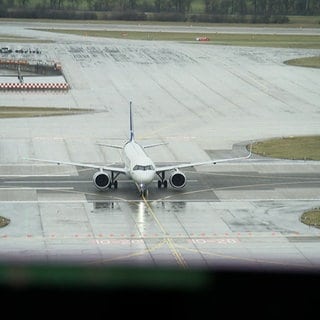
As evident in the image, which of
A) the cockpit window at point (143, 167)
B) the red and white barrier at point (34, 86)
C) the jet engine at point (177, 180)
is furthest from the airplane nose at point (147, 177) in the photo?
the red and white barrier at point (34, 86)

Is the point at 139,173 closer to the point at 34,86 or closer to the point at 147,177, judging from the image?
the point at 147,177

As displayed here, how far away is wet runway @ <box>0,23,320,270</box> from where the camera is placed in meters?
44.2

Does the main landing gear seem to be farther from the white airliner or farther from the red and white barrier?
the red and white barrier

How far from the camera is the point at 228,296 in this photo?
20.1 feet

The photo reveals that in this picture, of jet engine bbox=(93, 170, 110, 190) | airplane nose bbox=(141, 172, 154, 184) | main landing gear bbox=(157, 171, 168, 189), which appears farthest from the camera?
main landing gear bbox=(157, 171, 168, 189)

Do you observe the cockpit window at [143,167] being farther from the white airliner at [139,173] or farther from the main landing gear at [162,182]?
the main landing gear at [162,182]

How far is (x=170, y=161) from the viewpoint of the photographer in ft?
232

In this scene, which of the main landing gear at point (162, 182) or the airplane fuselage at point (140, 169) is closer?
the airplane fuselage at point (140, 169)

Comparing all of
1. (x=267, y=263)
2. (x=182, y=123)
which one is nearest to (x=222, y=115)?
(x=182, y=123)

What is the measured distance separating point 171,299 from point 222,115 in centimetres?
8998

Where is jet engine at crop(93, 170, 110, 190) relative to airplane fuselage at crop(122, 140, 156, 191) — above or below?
below

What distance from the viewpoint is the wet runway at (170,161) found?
44.2 m

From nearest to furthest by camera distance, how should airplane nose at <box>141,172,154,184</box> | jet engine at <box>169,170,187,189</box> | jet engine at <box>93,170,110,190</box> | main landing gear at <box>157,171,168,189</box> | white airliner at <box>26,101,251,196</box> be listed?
airplane nose at <box>141,172,154,184</box>, white airliner at <box>26,101,251,196</box>, jet engine at <box>93,170,110,190</box>, jet engine at <box>169,170,187,189</box>, main landing gear at <box>157,171,168,189</box>

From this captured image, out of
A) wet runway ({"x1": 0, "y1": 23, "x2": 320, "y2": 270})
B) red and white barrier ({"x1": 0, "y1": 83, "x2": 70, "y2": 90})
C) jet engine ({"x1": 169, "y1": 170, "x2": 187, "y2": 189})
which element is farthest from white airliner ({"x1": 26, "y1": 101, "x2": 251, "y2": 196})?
red and white barrier ({"x1": 0, "y1": 83, "x2": 70, "y2": 90})
